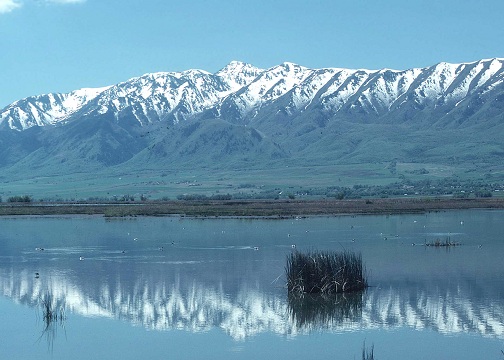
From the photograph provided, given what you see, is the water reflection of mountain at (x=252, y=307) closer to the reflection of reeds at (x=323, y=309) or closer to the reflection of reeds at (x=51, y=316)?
the reflection of reeds at (x=323, y=309)

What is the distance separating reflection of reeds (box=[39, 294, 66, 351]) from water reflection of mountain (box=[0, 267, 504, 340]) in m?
0.40

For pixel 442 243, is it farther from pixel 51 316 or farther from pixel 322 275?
pixel 51 316

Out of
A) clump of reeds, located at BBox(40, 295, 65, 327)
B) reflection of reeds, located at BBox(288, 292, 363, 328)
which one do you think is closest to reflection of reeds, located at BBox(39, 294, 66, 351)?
clump of reeds, located at BBox(40, 295, 65, 327)

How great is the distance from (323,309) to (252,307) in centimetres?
225

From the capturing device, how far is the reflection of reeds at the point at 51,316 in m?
26.1

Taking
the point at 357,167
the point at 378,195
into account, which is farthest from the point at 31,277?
the point at 357,167

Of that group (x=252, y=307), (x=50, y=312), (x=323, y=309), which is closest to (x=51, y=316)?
(x=50, y=312)

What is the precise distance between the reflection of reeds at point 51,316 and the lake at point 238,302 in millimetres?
56

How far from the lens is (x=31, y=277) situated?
1479 inches

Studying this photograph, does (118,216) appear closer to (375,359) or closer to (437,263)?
(437,263)

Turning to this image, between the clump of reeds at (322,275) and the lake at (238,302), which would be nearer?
the lake at (238,302)

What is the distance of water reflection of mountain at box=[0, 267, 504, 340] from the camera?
87.8ft

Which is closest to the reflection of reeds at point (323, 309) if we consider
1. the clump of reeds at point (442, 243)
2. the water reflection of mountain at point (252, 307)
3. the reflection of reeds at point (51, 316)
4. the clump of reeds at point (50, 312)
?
the water reflection of mountain at point (252, 307)

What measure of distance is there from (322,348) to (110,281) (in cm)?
1391
